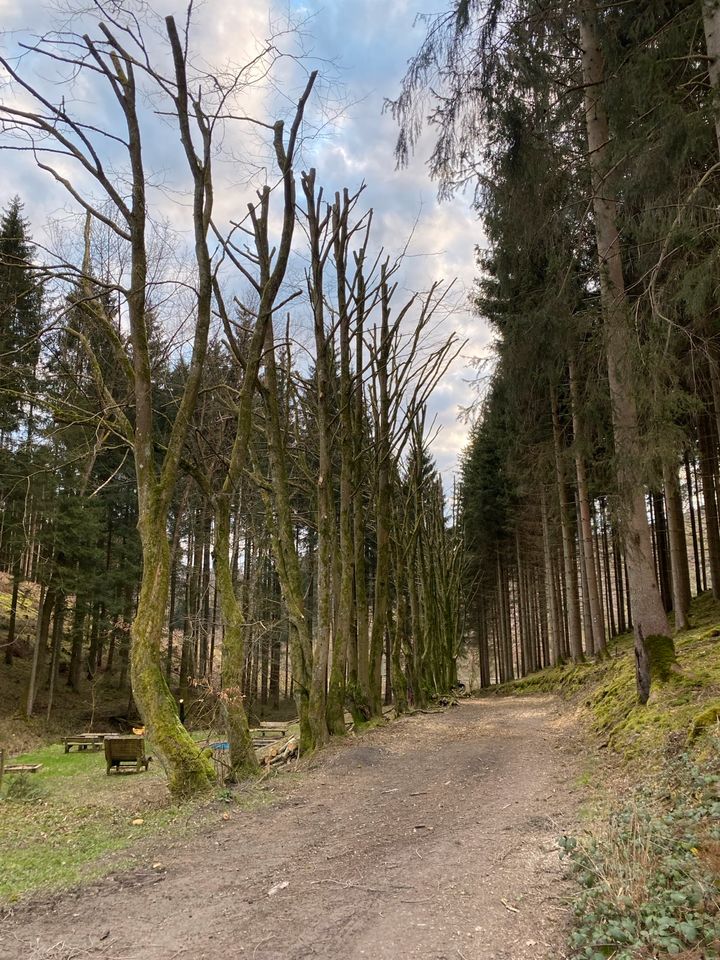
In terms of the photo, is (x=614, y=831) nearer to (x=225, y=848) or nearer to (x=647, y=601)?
(x=225, y=848)

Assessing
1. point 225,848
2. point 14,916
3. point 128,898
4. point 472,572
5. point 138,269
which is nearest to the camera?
point 14,916

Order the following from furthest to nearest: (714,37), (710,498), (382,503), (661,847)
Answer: (710,498)
(382,503)
(714,37)
(661,847)

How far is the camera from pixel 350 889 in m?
3.73

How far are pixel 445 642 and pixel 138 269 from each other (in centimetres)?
2342

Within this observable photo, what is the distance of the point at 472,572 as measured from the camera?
123ft

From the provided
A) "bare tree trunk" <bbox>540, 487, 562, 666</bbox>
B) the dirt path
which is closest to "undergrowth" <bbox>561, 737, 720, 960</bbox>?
the dirt path

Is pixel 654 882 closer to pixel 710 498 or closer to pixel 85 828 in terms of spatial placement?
pixel 85 828

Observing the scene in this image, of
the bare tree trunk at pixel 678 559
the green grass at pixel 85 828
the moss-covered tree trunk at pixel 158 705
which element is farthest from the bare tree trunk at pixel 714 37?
the bare tree trunk at pixel 678 559

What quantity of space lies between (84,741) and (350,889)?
17231mm

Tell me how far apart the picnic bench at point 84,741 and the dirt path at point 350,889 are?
13.6 m

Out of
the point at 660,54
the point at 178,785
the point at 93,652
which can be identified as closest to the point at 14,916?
the point at 178,785

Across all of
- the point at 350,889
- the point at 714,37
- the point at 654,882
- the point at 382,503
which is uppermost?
the point at 714,37

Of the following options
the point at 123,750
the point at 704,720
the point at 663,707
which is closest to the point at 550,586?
the point at 663,707

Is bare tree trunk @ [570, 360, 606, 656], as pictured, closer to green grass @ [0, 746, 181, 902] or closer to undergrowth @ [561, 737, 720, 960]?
undergrowth @ [561, 737, 720, 960]
